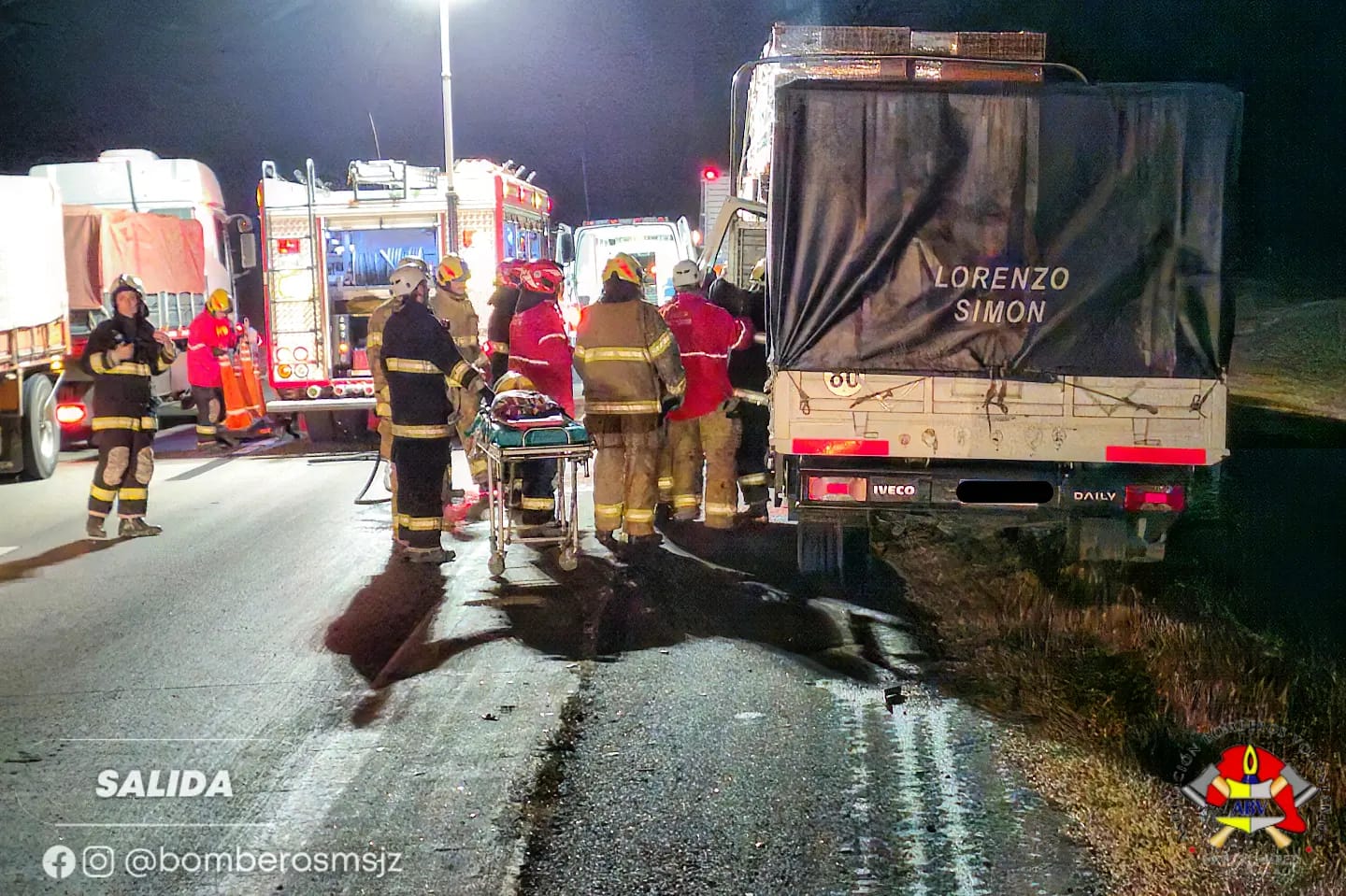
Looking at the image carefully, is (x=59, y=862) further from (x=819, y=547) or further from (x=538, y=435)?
(x=819, y=547)

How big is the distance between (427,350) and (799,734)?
4013 mm

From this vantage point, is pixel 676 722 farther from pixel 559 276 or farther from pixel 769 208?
pixel 559 276

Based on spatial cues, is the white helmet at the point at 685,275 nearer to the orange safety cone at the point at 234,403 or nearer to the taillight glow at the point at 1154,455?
the taillight glow at the point at 1154,455

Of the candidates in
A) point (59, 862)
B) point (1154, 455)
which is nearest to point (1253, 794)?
point (1154, 455)

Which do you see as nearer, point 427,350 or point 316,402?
point 427,350

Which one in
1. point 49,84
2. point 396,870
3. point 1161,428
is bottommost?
point 396,870

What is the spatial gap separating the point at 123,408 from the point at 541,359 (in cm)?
311

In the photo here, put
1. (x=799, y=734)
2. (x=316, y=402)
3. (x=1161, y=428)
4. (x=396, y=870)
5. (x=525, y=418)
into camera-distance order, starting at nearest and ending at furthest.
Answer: (x=396, y=870), (x=799, y=734), (x=1161, y=428), (x=525, y=418), (x=316, y=402)

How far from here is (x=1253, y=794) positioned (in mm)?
4438

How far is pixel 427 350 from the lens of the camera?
8273 mm

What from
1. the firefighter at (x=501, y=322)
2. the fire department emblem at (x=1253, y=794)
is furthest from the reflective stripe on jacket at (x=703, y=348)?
the fire department emblem at (x=1253, y=794)

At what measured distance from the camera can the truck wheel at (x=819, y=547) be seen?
7879mm

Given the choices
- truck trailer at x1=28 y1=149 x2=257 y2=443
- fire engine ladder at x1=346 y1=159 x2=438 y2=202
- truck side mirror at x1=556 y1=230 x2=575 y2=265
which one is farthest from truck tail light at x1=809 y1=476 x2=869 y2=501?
truck side mirror at x1=556 y1=230 x2=575 y2=265

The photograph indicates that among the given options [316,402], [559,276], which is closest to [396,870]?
[559,276]
